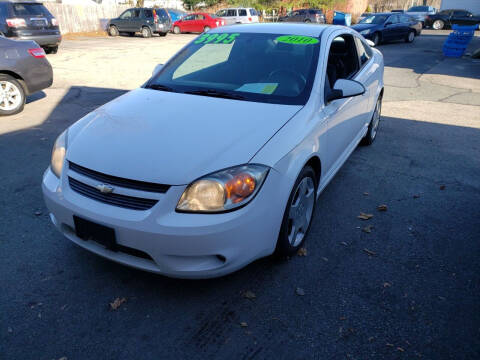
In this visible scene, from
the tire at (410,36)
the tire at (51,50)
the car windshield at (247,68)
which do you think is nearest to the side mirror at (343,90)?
the car windshield at (247,68)

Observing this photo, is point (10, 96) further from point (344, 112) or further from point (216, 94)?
point (344, 112)

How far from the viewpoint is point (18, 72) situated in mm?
6430

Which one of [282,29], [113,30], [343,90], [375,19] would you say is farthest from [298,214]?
[113,30]

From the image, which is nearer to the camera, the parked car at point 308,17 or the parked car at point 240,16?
the parked car at point 240,16

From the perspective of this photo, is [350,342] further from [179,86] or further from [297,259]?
[179,86]

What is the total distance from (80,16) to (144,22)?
4.86m

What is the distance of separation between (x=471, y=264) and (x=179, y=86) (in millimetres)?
2851

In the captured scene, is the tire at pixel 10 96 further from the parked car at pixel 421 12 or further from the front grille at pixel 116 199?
the parked car at pixel 421 12

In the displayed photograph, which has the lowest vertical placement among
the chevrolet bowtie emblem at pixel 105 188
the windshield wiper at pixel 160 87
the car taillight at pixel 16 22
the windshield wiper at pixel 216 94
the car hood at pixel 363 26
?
the car hood at pixel 363 26

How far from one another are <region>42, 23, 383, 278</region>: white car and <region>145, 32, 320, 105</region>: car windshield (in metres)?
0.01

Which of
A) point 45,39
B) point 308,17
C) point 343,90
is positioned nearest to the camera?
point 343,90

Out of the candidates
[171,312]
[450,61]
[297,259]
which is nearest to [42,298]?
[171,312]

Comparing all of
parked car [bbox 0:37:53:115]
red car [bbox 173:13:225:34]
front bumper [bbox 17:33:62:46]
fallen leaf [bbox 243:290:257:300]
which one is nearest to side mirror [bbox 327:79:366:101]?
fallen leaf [bbox 243:290:257:300]

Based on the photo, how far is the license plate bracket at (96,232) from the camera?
2.23 m
